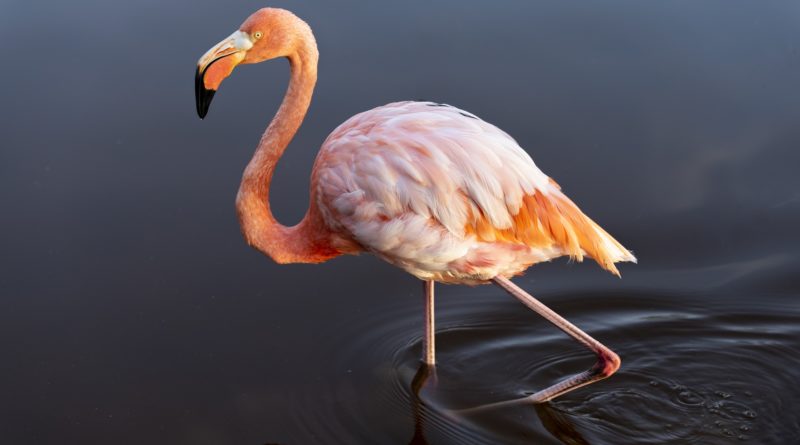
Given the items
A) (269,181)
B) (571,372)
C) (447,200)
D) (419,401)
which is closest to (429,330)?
(419,401)

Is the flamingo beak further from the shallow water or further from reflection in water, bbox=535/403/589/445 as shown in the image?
reflection in water, bbox=535/403/589/445

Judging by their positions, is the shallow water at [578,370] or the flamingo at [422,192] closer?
the flamingo at [422,192]

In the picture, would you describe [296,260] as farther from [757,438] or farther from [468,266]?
[757,438]

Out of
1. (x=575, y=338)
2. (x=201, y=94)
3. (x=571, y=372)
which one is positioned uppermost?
(x=201, y=94)

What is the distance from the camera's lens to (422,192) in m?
4.25

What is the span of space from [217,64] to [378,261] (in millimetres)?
1586

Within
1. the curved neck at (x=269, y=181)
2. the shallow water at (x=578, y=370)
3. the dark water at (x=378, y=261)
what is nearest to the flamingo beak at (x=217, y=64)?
the curved neck at (x=269, y=181)

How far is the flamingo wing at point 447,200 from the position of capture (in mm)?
4266

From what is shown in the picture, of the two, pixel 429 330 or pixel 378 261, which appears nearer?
pixel 429 330

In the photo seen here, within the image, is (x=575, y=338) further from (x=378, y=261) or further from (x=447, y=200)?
(x=378, y=261)

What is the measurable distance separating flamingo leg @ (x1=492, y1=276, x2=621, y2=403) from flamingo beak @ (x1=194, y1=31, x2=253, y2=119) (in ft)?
4.63

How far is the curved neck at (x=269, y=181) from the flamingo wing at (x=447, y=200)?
231 millimetres

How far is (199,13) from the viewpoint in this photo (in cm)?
744

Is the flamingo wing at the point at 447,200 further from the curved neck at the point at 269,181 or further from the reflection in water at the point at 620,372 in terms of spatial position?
the reflection in water at the point at 620,372
